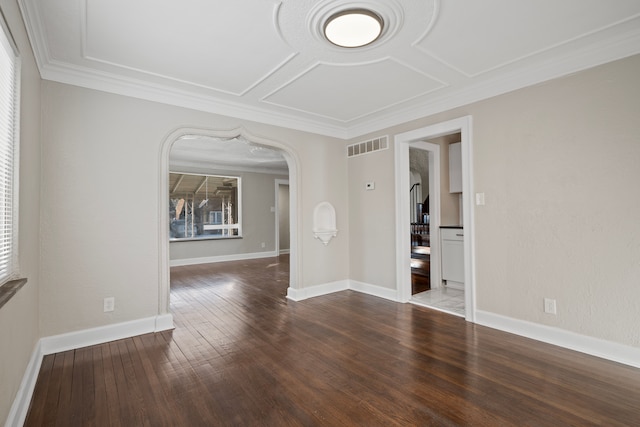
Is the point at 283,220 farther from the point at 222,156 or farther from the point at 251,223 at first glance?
the point at 222,156

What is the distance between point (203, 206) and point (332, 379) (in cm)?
682

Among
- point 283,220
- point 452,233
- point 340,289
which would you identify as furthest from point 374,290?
point 283,220

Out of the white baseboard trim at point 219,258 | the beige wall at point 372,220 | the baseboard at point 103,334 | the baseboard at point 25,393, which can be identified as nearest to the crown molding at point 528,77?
the beige wall at point 372,220

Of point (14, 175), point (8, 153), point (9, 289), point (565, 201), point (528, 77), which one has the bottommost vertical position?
point (9, 289)

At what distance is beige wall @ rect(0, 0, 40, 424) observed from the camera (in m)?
1.67

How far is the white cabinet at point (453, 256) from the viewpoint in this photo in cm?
476

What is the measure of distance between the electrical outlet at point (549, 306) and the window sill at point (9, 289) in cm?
395

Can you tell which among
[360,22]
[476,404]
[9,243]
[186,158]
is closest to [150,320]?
[9,243]

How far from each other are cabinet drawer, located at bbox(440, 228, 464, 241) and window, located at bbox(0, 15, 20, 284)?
498cm

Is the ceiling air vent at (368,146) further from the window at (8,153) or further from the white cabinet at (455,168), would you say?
the window at (8,153)

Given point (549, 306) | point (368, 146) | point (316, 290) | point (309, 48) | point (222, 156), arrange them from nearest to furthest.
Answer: point (309, 48) → point (549, 306) → point (316, 290) → point (368, 146) → point (222, 156)

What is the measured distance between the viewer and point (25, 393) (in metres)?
1.98

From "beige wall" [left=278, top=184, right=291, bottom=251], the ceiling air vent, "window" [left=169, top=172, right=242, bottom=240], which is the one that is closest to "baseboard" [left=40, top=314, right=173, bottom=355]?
the ceiling air vent

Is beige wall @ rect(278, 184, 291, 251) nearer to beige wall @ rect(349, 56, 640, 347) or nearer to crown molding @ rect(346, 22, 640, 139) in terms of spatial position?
crown molding @ rect(346, 22, 640, 139)
